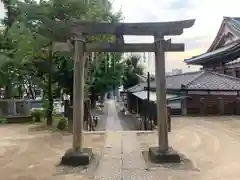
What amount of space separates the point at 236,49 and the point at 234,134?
8266 mm

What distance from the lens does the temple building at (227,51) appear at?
663 inches

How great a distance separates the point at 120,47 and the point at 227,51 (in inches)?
481

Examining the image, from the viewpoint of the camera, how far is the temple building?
16.8 meters

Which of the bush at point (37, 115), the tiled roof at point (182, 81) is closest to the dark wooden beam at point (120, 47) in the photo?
the bush at point (37, 115)

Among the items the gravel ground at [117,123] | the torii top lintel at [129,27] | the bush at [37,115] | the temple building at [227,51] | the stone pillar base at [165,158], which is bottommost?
the gravel ground at [117,123]

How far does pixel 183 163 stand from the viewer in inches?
218

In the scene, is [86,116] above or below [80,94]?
below

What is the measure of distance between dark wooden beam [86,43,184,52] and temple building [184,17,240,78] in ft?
33.7

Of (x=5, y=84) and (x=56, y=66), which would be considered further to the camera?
(x=5, y=84)

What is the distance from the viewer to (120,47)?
19.9 ft

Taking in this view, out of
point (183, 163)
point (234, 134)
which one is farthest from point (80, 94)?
point (234, 134)

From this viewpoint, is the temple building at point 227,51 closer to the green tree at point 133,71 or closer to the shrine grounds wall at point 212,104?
the shrine grounds wall at point 212,104

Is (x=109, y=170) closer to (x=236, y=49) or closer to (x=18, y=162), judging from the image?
(x=18, y=162)

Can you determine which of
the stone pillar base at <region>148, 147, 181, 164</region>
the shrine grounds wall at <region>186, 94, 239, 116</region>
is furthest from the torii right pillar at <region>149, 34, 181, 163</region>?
the shrine grounds wall at <region>186, 94, 239, 116</region>
